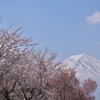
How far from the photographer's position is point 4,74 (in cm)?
1581

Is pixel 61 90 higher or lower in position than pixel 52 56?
lower

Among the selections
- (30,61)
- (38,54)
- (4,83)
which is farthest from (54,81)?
(4,83)

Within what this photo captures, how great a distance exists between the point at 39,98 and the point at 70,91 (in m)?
6.61

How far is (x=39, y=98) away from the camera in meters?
19.6

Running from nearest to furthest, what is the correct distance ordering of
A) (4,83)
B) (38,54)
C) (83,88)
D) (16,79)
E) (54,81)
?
(16,79) → (4,83) → (38,54) → (54,81) → (83,88)

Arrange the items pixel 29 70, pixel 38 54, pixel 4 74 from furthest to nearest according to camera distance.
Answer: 1. pixel 38 54
2. pixel 29 70
3. pixel 4 74

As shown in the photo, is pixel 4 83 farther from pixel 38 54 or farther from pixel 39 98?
pixel 38 54

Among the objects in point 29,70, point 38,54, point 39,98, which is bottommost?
point 39,98

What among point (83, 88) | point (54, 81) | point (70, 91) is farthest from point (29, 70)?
point (83, 88)

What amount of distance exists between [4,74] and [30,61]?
419 cm

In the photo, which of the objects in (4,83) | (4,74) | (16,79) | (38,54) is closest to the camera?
(4,74)

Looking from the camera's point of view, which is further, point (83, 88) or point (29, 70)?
point (83, 88)

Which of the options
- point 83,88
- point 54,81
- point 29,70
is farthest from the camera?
point 83,88

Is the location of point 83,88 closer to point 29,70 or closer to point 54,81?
point 54,81
